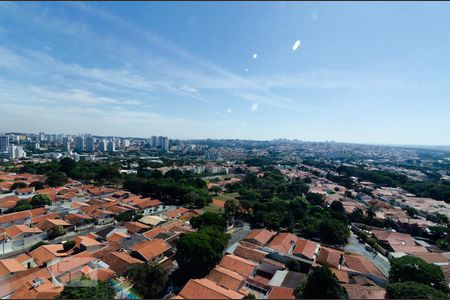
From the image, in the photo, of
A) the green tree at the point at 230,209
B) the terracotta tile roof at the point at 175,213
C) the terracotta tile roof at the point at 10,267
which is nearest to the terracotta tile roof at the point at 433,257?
the green tree at the point at 230,209

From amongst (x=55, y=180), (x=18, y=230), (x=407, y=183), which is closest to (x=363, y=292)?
(x=18, y=230)

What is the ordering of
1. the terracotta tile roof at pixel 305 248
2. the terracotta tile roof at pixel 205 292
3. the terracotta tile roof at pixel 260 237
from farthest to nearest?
the terracotta tile roof at pixel 260 237 < the terracotta tile roof at pixel 305 248 < the terracotta tile roof at pixel 205 292

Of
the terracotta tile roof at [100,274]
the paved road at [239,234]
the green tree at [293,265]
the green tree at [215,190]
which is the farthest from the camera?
the green tree at [215,190]

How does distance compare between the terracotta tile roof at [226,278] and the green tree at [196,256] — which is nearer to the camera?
the terracotta tile roof at [226,278]

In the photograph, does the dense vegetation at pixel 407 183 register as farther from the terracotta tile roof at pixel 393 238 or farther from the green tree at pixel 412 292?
the green tree at pixel 412 292

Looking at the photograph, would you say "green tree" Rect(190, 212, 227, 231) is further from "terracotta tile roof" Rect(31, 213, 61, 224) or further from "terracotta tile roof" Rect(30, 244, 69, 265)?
"terracotta tile roof" Rect(31, 213, 61, 224)
